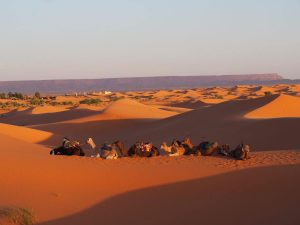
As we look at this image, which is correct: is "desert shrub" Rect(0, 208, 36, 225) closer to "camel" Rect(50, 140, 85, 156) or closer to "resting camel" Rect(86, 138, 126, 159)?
"resting camel" Rect(86, 138, 126, 159)

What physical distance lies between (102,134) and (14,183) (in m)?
19.3

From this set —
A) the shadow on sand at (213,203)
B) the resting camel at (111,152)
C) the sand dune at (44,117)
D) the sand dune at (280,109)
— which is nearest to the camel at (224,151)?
the shadow on sand at (213,203)

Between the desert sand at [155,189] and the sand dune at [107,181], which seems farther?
the sand dune at [107,181]

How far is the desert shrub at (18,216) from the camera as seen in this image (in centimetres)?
801

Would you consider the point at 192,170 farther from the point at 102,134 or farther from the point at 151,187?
the point at 102,134

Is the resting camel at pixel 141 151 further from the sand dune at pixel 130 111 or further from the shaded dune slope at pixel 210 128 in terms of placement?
the sand dune at pixel 130 111

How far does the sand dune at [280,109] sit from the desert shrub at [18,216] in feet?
66.5

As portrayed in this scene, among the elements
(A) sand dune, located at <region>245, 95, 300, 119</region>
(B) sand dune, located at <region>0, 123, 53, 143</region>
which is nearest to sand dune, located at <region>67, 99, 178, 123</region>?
(B) sand dune, located at <region>0, 123, 53, 143</region>

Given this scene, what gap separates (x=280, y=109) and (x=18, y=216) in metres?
24.6

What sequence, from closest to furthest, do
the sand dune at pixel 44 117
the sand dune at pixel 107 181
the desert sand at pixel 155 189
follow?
the desert sand at pixel 155 189, the sand dune at pixel 107 181, the sand dune at pixel 44 117

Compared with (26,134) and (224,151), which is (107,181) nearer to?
(224,151)

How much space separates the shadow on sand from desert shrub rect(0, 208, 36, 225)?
325 mm

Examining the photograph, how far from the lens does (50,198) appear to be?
9578 mm

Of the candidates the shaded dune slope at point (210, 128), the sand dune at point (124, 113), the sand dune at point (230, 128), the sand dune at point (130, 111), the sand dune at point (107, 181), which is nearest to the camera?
the sand dune at point (107, 181)
